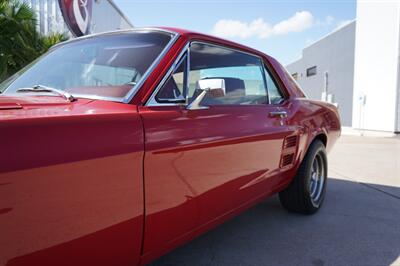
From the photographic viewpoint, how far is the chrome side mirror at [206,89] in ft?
7.09

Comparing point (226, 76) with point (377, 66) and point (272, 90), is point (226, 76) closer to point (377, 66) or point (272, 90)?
point (272, 90)

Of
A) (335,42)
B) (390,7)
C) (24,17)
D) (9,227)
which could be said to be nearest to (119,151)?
(9,227)

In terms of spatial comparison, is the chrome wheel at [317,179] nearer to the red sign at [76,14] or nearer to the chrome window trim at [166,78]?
the chrome window trim at [166,78]

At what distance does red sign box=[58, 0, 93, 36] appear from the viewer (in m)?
10.8

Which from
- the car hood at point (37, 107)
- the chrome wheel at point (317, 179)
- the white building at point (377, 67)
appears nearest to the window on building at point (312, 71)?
the white building at point (377, 67)

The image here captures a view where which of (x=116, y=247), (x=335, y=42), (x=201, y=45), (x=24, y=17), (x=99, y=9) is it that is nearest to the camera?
(x=116, y=247)

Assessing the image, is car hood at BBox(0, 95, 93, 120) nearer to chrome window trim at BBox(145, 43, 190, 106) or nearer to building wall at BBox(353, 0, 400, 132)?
chrome window trim at BBox(145, 43, 190, 106)

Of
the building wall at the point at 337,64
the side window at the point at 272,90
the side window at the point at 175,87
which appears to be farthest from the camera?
the building wall at the point at 337,64

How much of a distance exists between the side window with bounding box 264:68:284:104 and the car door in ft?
0.43

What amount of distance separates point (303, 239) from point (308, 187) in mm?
656

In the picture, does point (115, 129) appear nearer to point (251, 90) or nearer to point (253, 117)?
point (253, 117)

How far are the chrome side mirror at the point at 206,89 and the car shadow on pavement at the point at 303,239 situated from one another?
4.02 ft

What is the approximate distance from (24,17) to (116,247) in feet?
22.8

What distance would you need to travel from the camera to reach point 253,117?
2.79 m
